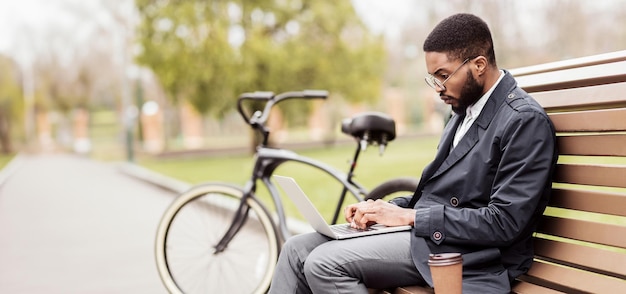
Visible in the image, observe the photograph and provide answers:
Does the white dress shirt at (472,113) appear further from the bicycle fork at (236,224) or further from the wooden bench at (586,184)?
the bicycle fork at (236,224)

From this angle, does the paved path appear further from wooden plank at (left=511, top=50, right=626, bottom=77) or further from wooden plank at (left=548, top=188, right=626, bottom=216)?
wooden plank at (left=548, top=188, right=626, bottom=216)

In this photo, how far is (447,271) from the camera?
207 cm

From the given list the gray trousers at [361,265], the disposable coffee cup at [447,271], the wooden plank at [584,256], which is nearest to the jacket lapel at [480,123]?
the gray trousers at [361,265]

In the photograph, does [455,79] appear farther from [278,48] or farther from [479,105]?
[278,48]

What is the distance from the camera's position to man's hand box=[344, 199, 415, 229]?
2602 millimetres

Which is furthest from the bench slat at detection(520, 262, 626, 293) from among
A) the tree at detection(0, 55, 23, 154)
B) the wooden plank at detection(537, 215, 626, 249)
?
the tree at detection(0, 55, 23, 154)

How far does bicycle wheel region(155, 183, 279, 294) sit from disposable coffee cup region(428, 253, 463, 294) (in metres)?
2.10

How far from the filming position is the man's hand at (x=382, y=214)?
102 inches

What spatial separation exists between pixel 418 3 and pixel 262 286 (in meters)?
21.4

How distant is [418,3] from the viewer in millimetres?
24203

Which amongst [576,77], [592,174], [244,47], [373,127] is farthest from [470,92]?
[244,47]

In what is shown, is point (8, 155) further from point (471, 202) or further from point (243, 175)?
point (471, 202)

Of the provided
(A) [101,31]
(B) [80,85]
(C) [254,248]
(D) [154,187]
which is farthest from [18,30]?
(C) [254,248]

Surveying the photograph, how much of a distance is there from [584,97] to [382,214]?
2.88ft
